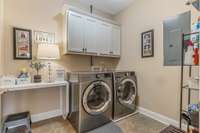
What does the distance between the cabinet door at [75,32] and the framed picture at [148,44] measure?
1.36m

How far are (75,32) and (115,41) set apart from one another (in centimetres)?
115

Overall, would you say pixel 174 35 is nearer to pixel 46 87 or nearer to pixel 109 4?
pixel 109 4

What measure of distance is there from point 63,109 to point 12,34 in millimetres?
1780

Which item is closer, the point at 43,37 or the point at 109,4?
the point at 43,37

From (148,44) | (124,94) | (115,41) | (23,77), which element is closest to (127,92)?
(124,94)

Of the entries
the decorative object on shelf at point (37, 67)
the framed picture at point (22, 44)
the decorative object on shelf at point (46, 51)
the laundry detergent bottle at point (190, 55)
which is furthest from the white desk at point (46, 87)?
the laundry detergent bottle at point (190, 55)

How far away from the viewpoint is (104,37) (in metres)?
2.76

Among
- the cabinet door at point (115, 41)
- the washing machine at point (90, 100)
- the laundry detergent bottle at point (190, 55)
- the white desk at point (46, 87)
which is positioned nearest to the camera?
the laundry detergent bottle at point (190, 55)

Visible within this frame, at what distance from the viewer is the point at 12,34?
2016mm

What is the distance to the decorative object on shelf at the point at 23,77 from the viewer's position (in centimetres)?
190

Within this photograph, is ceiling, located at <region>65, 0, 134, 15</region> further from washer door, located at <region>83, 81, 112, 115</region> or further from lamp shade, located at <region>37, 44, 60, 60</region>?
washer door, located at <region>83, 81, 112, 115</region>

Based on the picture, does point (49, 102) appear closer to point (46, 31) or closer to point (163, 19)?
point (46, 31)

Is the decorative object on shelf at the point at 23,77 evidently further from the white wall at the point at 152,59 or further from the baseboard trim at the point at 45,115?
the white wall at the point at 152,59

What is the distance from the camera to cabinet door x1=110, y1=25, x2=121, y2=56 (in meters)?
2.94
